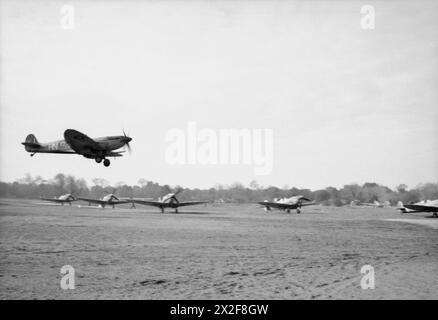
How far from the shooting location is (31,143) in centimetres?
1431

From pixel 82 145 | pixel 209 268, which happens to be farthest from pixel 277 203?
pixel 209 268

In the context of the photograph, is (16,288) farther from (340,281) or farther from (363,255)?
(363,255)

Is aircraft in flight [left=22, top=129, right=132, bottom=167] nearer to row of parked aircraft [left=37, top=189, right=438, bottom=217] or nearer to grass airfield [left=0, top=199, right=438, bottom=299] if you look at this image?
grass airfield [left=0, top=199, right=438, bottom=299]

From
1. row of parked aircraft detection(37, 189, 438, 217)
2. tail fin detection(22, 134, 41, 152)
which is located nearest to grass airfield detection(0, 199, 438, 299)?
tail fin detection(22, 134, 41, 152)

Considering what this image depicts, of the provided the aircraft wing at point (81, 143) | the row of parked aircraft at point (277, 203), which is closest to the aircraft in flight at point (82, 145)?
the aircraft wing at point (81, 143)

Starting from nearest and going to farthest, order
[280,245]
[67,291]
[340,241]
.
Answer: [67,291], [280,245], [340,241]

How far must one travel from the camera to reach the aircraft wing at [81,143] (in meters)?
13.2

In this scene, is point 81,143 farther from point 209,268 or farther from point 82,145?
point 209,268

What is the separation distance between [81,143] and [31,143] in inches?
102

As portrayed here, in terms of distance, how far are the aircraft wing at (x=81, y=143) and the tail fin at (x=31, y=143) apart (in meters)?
1.97

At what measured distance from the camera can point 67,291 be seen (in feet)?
27.4
